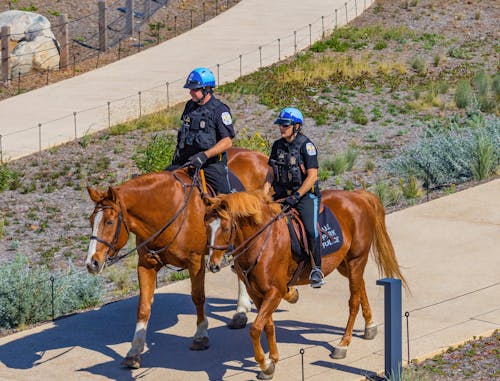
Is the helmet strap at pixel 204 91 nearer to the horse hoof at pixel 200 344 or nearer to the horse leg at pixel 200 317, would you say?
the horse leg at pixel 200 317

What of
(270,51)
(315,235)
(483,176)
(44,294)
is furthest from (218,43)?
(315,235)

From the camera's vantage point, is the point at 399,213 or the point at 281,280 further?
the point at 399,213

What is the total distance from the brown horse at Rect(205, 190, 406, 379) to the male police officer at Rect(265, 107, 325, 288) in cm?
24

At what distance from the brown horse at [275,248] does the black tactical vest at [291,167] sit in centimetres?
47

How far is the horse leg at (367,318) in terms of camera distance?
46.8 feet

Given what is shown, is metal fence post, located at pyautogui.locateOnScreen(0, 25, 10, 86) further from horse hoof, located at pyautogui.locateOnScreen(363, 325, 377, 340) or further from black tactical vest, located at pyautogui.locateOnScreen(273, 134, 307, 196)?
horse hoof, located at pyautogui.locateOnScreen(363, 325, 377, 340)

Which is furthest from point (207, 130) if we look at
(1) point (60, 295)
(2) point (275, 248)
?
(1) point (60, 295)

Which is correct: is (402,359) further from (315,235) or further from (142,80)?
(142,80)

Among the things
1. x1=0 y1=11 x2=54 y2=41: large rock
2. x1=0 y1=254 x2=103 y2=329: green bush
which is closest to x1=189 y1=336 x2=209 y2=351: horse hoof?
x1=0 y1=254 x2=103 y2=329: green bush

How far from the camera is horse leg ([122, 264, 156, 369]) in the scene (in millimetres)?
13773

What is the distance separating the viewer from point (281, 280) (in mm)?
13125

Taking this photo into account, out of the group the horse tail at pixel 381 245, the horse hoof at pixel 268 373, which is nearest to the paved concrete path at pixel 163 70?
the horse tail at pixel 381 245

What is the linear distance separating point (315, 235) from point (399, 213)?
6.53 meters

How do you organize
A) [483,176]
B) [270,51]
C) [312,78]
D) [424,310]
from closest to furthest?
[424,310]
[483,176]
[312,78]
[270,51]
